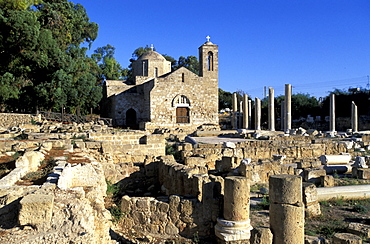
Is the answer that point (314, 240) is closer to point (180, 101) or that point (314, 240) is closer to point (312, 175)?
point (312, 175)

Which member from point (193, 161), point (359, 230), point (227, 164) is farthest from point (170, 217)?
point (227, 164)

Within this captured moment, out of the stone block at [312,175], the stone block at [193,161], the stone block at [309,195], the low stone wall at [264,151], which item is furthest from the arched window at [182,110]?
the stone block at [309,195]

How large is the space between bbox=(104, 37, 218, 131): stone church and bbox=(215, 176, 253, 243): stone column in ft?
72.3

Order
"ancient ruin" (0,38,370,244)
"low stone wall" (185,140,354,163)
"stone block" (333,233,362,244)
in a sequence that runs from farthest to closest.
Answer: "low stone wall" (185,140,354,163) → "stone block" (333,233,362,244) → "ancient ruin" (0,38,370,244)

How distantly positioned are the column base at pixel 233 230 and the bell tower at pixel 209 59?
2519 cm

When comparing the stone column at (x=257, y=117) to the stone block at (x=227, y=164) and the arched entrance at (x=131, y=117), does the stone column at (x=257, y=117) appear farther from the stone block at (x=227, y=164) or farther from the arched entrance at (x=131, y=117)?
the stone block at (x=227, y=164)

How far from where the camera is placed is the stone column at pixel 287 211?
5.09m

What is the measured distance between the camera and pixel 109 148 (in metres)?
11.0

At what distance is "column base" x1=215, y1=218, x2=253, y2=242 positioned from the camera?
221 inches


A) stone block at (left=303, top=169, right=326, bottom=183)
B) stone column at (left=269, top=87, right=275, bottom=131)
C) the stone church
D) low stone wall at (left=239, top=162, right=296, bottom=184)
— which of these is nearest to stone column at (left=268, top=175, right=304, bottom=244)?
low stone wall at (left=239, top=162, right=296, bottom=184)

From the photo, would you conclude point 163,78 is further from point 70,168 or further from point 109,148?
point 70,168

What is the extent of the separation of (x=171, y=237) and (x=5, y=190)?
3.03 metres

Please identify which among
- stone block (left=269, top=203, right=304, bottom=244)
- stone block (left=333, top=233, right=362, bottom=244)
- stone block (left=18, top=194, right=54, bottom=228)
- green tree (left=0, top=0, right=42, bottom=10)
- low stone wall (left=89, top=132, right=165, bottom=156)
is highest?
green tree (left=0, top=0, right=42, bottom=10)

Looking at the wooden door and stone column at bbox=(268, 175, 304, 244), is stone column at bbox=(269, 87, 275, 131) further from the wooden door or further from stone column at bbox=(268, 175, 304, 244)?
stone column at bbox=(268, 175, 304, 244)
